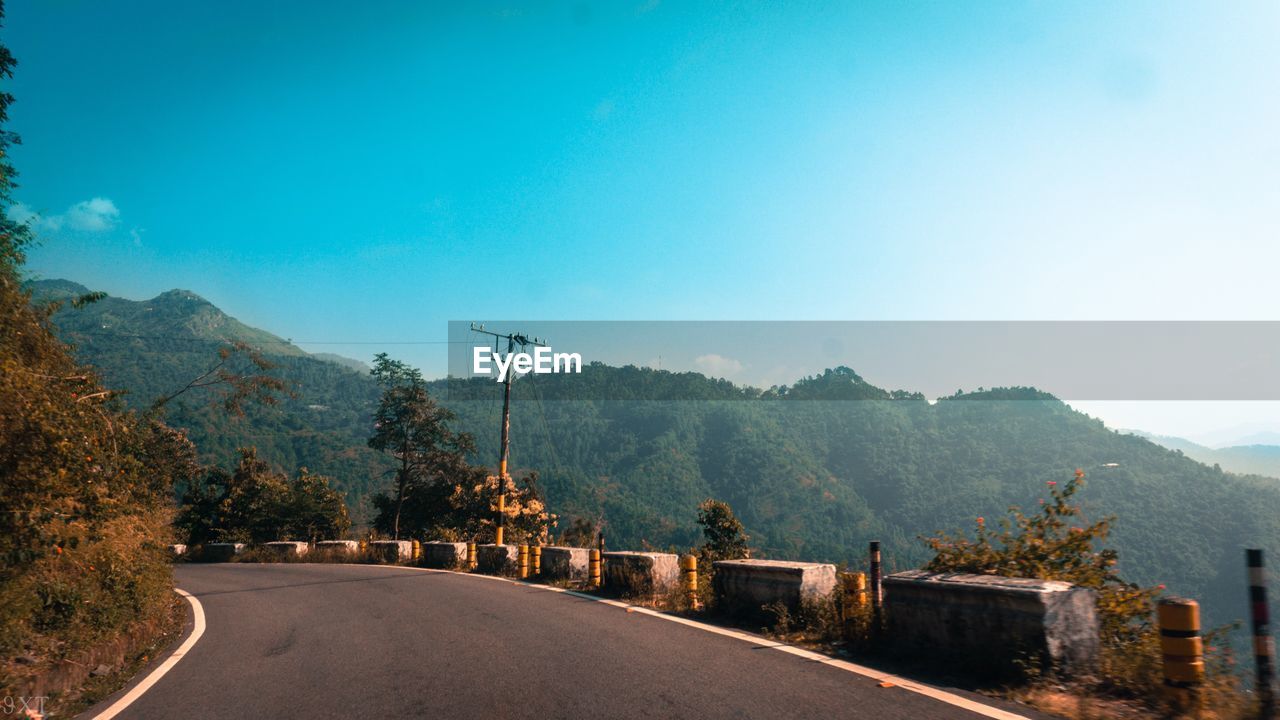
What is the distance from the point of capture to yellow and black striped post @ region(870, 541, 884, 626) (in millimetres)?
6257

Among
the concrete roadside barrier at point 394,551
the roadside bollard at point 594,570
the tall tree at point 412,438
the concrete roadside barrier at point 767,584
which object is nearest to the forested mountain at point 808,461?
the tall tree at point 412,438

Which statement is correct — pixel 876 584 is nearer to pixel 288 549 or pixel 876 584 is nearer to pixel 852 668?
pixel 852 668

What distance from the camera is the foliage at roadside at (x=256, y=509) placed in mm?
36500

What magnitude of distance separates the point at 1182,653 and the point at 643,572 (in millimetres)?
7258

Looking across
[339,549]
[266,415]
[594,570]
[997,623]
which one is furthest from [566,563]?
[266,415]

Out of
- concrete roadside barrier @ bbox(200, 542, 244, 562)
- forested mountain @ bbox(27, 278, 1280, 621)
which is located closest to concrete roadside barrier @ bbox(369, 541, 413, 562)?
concrete roadside barrier @ bbox(200, 542, 244, 562)

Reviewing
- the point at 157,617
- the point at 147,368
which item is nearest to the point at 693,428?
the point at 147,368

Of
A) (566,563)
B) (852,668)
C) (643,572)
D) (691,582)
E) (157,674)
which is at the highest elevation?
(852,668)

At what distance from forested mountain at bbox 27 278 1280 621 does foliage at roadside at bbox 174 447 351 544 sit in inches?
1970

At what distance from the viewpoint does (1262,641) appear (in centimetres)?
408

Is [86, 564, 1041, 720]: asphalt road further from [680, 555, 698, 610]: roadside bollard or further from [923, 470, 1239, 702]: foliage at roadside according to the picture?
[923, 470, 1239, 702]: foliage at roadside

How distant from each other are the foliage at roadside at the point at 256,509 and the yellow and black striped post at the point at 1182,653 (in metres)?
39.2

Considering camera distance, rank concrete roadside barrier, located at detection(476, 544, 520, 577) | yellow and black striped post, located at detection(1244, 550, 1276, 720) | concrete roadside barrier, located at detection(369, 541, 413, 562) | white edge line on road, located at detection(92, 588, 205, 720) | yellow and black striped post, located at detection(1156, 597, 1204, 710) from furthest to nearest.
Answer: concrete roadside barrier, located at detection(369, 541, 413, 562) → concrete roadside barrier, located at detection(476, 544, 520, 577) → white edge line on road, located at detection(92, 588, 205, 720) → yellow and black striped post, located at detection(1156, 597, 1204, 710) → yellow and black striped post, located at detection(1244, 550, 1276, 720)

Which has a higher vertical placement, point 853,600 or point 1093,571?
point 1093,571
